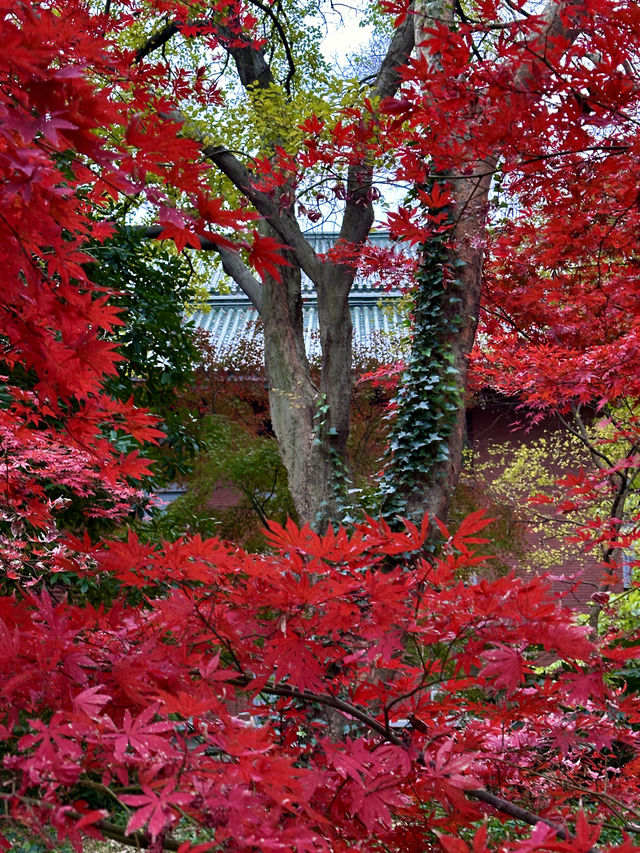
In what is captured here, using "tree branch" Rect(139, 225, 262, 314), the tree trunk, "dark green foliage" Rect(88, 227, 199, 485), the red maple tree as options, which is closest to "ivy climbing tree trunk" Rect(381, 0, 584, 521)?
the tree trunk

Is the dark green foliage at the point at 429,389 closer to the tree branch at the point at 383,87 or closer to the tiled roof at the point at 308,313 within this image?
the tree branch at the point at 383,87

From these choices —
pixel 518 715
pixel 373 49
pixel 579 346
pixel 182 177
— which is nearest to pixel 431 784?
pixel 518 715

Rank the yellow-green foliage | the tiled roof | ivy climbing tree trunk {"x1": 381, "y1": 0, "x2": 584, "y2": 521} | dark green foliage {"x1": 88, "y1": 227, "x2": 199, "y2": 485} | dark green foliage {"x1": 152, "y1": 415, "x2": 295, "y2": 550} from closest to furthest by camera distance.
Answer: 1. ivy climbing tree trunk {"x1": 381, "y1": 0, "x2": 584, "y2": 521}
2. dark green foliage {"x1": 88, "y1": 227, "x2": 199, "y2": 485}
3. the yellow-green foliage
4. dark green foliage {"x1": 152, "y1": 415, "x2": 295, "y2": 550}
5. the tiled roof

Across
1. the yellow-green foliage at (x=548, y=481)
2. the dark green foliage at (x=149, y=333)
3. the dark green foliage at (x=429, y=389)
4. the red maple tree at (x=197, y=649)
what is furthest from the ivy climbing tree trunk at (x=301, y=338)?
the red maple tree at (x=197, y=649)

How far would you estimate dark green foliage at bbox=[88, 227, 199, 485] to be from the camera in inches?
221

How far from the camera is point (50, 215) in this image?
136 cm

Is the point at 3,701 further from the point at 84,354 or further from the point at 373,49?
the point at 373,49

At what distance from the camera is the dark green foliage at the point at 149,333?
18.4ft

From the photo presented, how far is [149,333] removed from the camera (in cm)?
570

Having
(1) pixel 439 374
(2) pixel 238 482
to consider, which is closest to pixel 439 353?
(1) pixel 439 374

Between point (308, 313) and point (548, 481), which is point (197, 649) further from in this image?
point (308, 313)

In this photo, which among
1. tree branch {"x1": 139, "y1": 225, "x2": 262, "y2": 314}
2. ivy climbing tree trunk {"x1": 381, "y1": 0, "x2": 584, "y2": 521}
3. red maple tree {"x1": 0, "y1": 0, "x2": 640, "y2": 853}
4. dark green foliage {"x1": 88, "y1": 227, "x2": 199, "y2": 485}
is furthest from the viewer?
tree branch {"x1": 139, "y1": 225, "x2": 262, "y2": 314}

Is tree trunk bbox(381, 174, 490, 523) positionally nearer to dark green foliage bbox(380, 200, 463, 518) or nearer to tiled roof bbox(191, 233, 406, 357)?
dark green foliage bbox(380, 200, 463, 518)

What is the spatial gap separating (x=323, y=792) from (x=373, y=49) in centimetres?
828
